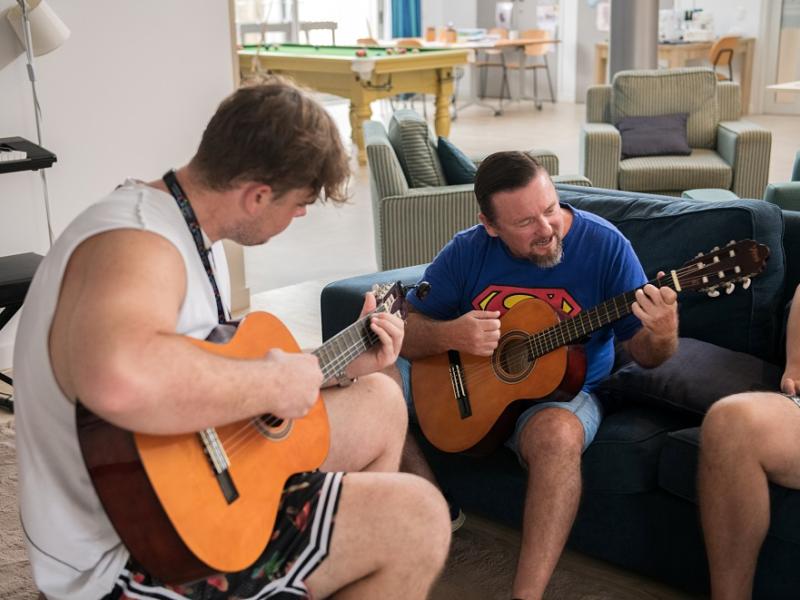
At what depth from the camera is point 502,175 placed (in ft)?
7.54

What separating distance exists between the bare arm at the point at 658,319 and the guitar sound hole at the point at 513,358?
25 centimetres

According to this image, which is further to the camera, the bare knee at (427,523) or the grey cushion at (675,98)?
the grey cushion at (675,98)

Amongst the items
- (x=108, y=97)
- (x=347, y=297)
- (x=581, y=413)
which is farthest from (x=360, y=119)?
(x=581, y=413)

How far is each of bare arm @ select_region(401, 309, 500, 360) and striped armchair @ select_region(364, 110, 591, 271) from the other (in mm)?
1944

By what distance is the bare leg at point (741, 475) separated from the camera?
1968mm

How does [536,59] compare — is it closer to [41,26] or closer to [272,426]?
[41,26]

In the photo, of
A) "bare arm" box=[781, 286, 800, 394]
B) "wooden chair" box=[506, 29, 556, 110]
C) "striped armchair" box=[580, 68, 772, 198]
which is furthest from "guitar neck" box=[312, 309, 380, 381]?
"wooden chair" box=[506, 29, 556, 110]

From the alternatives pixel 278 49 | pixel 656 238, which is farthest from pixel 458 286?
pixel 278 49

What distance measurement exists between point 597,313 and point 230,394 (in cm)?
98

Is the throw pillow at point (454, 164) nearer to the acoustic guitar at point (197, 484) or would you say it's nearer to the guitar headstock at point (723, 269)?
the guitar headstock at point (723, 269)

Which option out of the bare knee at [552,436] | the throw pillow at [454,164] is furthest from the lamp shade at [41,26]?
the bare knee at [552,436]

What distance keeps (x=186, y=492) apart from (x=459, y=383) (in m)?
1.00

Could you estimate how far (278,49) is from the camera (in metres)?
8.95

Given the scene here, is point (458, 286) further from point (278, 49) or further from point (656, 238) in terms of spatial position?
point (278, 49)
